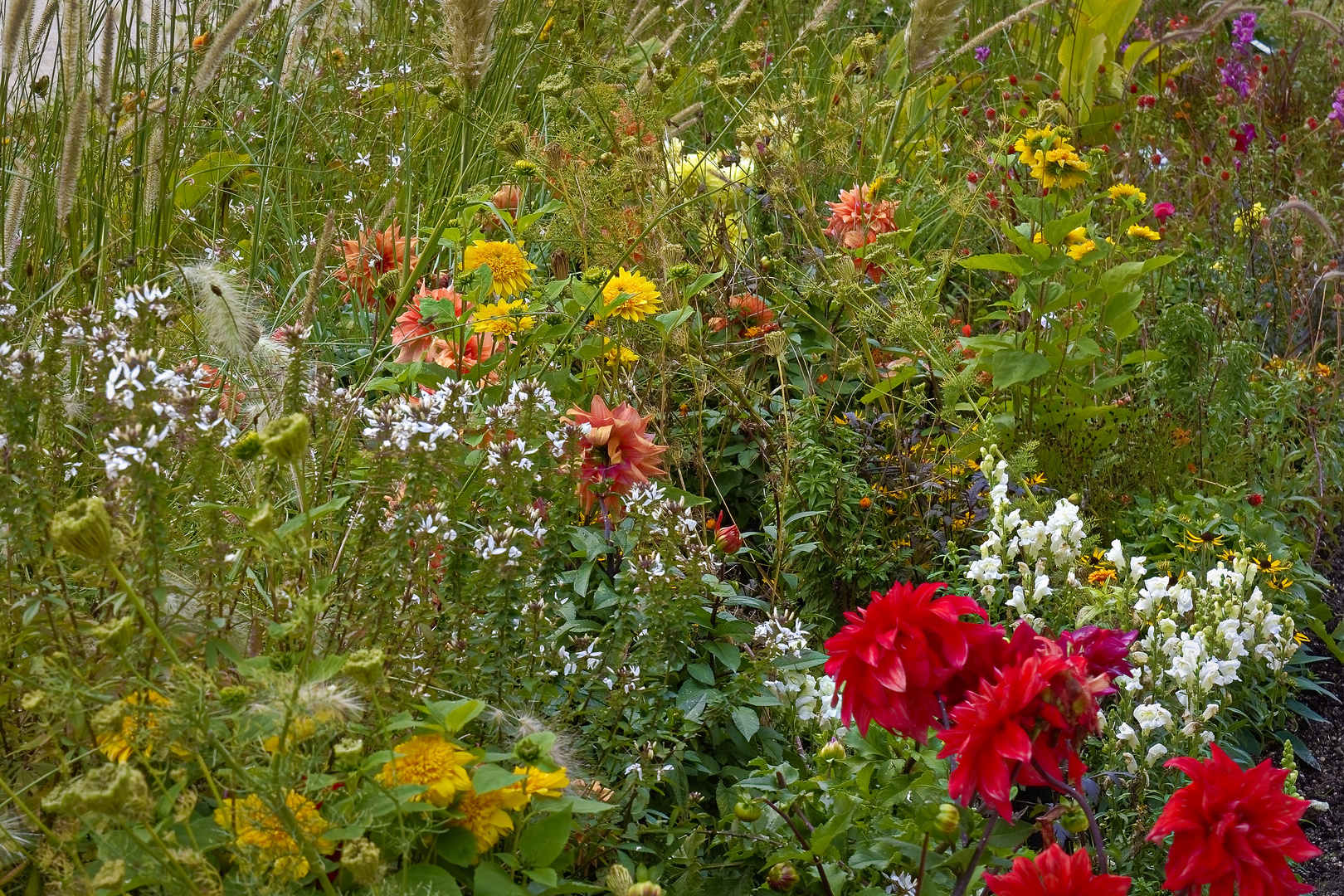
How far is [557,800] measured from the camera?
1.31m

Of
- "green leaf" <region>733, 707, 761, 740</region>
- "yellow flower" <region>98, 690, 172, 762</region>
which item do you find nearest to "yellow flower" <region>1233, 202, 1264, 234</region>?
"green leaf" <region>733, 707, 761, 740</region>

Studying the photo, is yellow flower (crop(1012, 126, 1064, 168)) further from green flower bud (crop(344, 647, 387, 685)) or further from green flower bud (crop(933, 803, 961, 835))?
green flower bud (crop(344, 647, 387, 685))

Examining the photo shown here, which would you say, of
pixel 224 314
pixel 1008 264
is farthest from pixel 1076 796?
pixel 1008 264

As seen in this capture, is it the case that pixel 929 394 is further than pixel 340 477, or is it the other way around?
pixel 929 394

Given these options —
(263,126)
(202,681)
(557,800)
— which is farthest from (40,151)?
(557,800)

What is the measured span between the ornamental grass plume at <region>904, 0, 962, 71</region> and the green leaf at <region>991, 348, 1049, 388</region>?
94 centimetres

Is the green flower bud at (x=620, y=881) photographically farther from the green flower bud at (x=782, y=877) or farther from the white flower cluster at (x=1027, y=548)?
the white flower cluster at (x=1027, y=548)

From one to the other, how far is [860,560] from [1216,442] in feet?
3.90

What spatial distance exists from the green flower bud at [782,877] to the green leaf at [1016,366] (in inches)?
58.1

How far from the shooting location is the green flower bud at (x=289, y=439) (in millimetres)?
1057

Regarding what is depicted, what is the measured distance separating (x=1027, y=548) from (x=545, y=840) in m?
1.25

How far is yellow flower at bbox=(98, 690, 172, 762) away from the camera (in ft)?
3.87

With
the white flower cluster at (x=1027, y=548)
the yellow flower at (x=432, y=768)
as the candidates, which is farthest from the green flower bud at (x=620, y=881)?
the white flower cluster at (x=1027, y=548)

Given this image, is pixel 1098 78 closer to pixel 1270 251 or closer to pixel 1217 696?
pixel 1270 251
